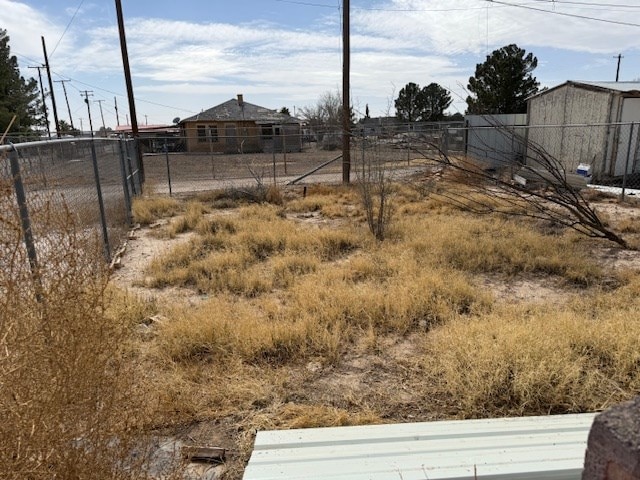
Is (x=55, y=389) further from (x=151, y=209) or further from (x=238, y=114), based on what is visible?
(x=238, y=114)

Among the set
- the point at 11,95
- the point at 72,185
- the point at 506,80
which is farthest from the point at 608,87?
→ the point at 11,95

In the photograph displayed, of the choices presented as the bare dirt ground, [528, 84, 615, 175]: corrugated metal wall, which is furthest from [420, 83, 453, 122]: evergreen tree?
the bare dirt ground

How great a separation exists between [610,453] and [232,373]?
3042mm

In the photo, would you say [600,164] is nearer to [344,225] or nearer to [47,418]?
[344,225]

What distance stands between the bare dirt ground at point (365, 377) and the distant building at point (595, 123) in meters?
10.7

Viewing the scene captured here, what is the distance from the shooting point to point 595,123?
1634 cm

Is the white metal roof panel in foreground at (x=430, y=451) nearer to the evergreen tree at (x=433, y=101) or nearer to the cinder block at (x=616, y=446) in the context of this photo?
the cinder block at (x=616, y=446)

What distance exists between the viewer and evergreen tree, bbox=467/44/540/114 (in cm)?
2942

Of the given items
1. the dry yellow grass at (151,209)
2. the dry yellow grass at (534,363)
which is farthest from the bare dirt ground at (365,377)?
the dry yellow grass at (151,209)

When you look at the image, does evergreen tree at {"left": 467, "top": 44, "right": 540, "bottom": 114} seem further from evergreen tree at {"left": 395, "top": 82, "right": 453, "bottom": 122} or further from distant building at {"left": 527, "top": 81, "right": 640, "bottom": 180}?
evergreen tree at {"left": 395, "top": 82, "right": 453, "bottom": 122}

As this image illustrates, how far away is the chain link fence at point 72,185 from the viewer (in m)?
3.12

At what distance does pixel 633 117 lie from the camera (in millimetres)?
15570

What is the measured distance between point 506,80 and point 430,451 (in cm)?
3197

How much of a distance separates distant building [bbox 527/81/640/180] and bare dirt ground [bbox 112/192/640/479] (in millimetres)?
10695
